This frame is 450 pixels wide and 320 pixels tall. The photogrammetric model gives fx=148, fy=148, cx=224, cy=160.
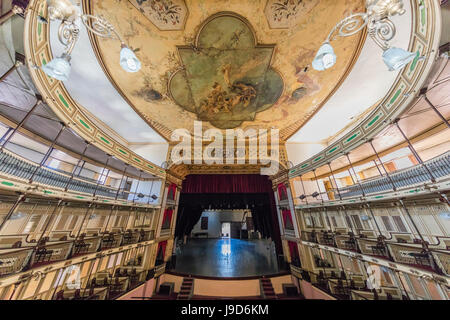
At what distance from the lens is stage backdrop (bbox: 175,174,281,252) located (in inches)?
406

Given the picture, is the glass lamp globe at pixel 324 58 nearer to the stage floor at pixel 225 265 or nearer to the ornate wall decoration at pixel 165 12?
the ornate wall decoration at pixel 165 12

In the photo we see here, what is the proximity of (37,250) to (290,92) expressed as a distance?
31.9 feet

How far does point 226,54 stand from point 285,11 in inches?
73.7

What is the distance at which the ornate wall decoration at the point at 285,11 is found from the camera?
12.6 feet

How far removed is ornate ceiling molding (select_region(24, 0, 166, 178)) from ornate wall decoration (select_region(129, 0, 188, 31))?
197 cm

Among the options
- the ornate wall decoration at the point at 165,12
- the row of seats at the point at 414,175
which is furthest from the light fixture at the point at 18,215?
the row of seats at the point at 414,175

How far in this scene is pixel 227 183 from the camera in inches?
417

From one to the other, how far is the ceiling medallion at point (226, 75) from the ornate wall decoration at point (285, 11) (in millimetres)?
546

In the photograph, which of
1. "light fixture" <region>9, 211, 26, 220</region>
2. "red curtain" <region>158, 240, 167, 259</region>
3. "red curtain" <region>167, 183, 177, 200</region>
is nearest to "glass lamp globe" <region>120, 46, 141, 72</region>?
"light fixture" <region>9, 211, 26, 220</region>

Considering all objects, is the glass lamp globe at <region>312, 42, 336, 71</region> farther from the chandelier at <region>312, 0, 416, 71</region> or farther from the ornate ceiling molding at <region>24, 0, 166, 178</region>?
the ornate ceiling molding at <region>24, 0, 166, 178</region>

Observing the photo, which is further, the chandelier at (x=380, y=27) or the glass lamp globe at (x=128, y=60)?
the glass lamp globe at (x=128, y=60)

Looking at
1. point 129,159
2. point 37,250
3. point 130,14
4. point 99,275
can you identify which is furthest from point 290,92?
point 99,275

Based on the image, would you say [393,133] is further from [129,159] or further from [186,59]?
[129,159]

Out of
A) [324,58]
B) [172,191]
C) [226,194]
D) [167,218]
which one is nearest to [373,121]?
[324,58]
